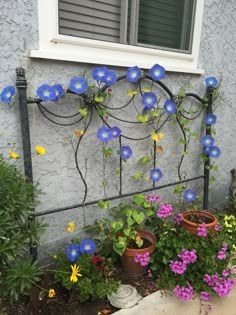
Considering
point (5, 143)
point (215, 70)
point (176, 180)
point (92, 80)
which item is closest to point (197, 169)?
point (176, 180)

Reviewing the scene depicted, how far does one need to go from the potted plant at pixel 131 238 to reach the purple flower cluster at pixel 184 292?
280mm

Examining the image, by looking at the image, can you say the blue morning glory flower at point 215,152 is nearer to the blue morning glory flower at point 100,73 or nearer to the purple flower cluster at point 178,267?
the purple flower cluster at point 178,267

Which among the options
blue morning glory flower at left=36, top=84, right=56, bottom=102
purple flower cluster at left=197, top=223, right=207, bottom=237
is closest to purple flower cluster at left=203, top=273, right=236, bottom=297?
purple flower cluster at left=197, top=223, right=207, bottom=237

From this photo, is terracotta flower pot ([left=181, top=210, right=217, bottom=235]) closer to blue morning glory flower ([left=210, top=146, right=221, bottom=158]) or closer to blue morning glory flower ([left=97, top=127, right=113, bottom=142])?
blue morning glory flower ([left=210, top=146, right=221, bottom=158])

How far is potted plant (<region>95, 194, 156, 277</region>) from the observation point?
2.10 meters

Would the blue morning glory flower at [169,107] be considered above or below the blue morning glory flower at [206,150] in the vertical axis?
Result: above

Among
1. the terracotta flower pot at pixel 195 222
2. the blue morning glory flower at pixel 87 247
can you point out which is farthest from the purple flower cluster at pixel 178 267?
the blue morning glory flower at pixel 87 247

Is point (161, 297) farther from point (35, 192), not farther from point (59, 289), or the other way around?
point (35, 192)

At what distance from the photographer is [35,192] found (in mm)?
1856

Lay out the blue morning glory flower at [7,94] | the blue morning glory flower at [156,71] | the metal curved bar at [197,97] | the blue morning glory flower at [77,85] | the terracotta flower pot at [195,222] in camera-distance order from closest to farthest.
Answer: the blue morning glory flower at [7,94] < the blue morning glory flower at [77,85] < the blue morning glory flower at [156,71] < the terracotta flower pot at [195,222] < the metal curved bar at [197,97]

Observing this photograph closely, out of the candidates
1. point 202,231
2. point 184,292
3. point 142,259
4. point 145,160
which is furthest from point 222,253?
point 145,160

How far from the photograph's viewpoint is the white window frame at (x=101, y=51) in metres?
1.82

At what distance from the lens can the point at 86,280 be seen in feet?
6.02

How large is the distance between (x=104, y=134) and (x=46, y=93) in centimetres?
53
